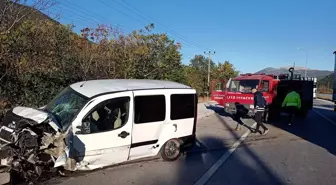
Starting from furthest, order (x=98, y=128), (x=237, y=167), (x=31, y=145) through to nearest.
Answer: (x=237, y=167), (x=98, y=128), (x=31, y=145)

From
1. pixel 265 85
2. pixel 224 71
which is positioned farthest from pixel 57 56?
pixel 224 71

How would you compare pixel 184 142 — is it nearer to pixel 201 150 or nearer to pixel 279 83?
pixel 201 150

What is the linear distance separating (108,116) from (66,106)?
82cm

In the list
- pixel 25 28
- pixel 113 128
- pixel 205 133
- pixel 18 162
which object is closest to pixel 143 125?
pixel 113 128

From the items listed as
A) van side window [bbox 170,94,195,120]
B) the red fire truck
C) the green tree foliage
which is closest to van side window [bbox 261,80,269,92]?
the red fire truck

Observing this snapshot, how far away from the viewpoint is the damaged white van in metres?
5.04

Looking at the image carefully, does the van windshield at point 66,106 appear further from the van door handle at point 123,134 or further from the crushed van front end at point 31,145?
the van door handle at point 123,134

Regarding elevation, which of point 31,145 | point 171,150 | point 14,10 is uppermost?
point 14,10

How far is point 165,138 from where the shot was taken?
263 inches

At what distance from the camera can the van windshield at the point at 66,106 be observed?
5.47 metres

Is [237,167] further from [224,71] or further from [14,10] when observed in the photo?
[224,71]

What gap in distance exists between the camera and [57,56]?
11602 mm

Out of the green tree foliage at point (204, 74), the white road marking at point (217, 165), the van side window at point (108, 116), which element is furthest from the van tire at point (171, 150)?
the green tree foliage at point (204, 74)

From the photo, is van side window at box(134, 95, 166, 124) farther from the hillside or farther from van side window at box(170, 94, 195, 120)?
the hillside
